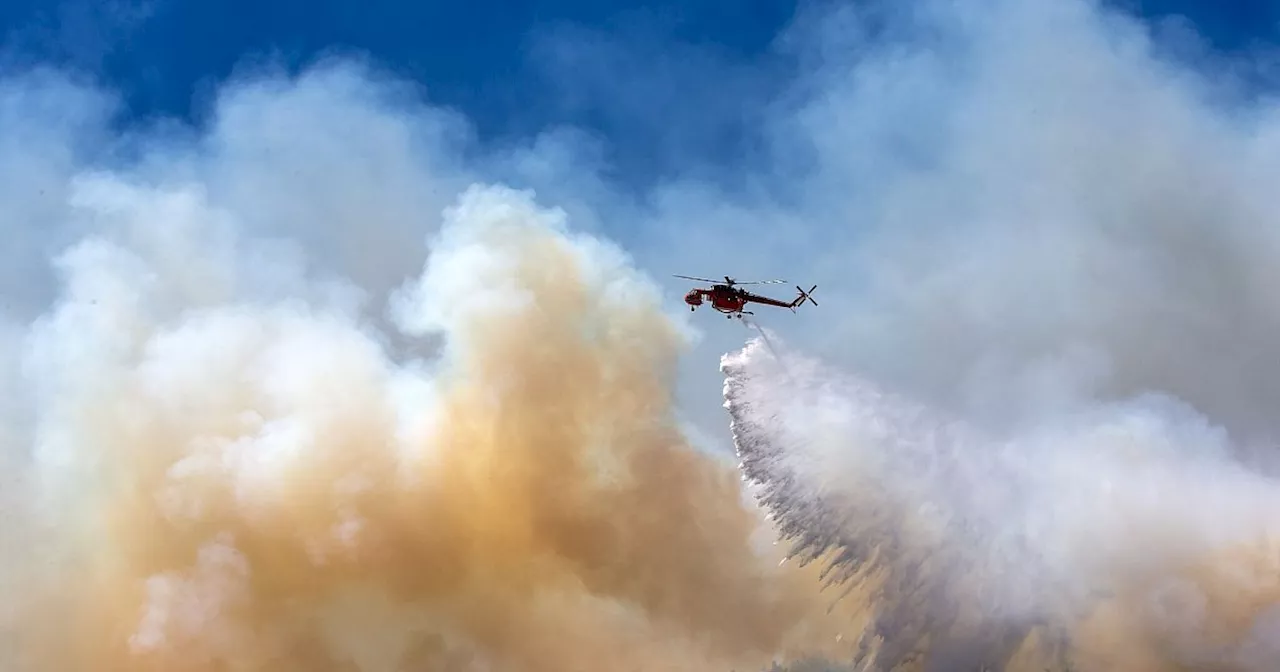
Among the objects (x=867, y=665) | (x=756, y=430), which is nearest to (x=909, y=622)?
(x=867, y=665)

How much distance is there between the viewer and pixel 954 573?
3949 inches

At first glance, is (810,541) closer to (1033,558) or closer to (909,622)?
(909,622)

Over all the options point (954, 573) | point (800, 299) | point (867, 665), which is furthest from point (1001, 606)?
point (800, 299)

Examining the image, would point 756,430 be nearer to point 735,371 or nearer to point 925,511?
point 735,371

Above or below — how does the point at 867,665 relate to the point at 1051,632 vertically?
below

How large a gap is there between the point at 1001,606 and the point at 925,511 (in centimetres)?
953

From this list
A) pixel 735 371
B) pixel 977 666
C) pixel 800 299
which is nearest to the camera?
pixel 977 666

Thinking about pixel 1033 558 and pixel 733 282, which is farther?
pixel 733 282

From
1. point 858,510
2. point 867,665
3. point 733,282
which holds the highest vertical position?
point 733,282

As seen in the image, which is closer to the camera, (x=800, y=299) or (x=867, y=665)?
(x=867, y=665)

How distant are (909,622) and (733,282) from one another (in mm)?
33405

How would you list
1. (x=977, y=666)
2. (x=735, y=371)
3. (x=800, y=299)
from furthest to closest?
(x=800, y=299), (x=735, y=371), (x=977, y=666)

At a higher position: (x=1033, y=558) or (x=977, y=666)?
(x=1033, y=558)

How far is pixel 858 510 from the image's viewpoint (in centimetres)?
10131
